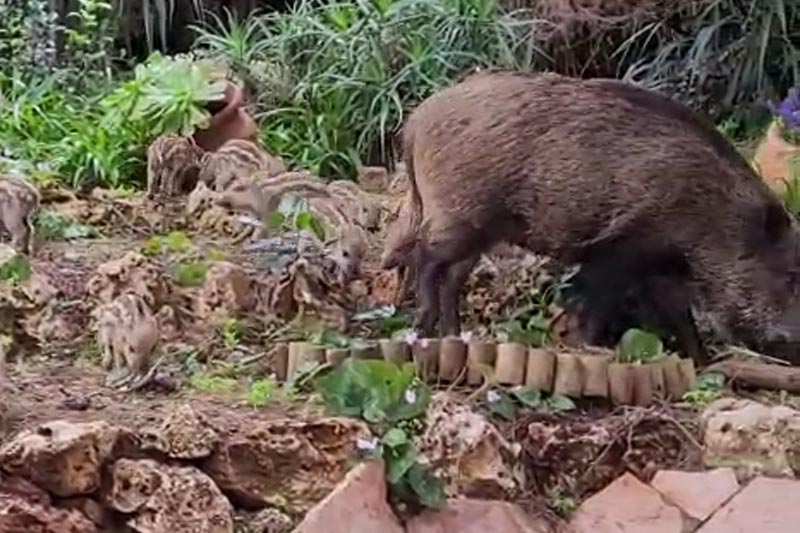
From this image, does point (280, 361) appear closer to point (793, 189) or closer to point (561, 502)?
point (561, 502)

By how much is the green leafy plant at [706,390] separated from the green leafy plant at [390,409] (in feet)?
2.04

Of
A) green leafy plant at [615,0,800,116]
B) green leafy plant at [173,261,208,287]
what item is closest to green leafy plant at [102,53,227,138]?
green leafy plant at [615,0,800,116]

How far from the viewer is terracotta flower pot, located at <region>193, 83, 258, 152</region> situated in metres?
5.70

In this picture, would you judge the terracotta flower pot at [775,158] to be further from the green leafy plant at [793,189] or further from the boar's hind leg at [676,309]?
the boar's hind leg at [676,309]

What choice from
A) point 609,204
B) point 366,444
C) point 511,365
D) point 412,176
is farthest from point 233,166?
point 366,444

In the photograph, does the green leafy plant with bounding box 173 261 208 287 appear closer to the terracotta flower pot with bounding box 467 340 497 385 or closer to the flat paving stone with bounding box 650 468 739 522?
the terracotta flower pot with bounding box 467 340 497 385

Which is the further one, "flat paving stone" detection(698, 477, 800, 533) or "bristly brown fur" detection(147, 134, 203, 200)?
"bristly brown fur" detection(147, 134, 203, 200)

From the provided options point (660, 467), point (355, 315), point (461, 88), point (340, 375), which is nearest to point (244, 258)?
point (355, 315)

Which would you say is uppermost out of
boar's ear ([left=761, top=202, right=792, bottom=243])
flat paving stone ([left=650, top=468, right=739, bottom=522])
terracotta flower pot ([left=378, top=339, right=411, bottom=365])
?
boar's ear ([left=761, top=202, right=792, bottom=243])

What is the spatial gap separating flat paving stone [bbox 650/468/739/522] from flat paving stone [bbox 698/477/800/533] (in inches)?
0.7

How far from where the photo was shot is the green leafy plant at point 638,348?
3436 millimetres

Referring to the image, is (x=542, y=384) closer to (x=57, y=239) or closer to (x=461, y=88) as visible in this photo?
(x=461, y=88)

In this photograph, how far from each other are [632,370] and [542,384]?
194 millimetres

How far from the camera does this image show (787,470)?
128 inches
